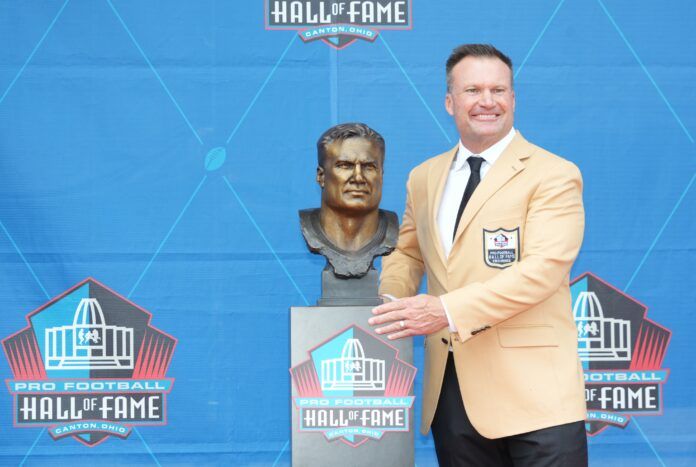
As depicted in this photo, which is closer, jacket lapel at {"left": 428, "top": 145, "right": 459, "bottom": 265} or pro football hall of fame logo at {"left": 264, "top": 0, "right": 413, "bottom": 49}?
jacket lapel at {"left": 428, "top": 145, "right": 459, "bottom": 265}

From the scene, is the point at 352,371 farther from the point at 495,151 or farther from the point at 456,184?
the point at 495,151

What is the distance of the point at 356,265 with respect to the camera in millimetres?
2225

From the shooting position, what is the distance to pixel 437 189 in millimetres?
2072

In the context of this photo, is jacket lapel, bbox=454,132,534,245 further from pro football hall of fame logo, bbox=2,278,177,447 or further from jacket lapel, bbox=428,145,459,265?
pro football hall of fame logo, bbox=2,278,177,447

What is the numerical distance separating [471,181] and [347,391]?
614mm

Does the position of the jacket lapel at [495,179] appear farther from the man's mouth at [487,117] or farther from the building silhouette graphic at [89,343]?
the building silhouette graphic at [89,343]

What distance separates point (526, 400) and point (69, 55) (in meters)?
2.22

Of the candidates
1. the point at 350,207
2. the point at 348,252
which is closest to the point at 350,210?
the point at 350,207

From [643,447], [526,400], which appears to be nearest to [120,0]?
[526,400]

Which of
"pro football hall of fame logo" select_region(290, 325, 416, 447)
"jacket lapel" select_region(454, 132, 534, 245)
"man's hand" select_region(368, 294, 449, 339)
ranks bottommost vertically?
"pro football hall of fame logo" select_region(290, 325, 416, 447)

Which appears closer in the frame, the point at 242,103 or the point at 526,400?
the point at 526,400

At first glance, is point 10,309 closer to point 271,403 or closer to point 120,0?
point 271,403

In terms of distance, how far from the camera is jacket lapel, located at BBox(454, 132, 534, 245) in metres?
1.93

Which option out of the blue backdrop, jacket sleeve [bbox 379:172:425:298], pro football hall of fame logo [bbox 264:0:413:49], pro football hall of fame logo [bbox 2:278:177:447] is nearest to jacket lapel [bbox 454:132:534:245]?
jacket sleeve [bbox 379:172:425:298]
